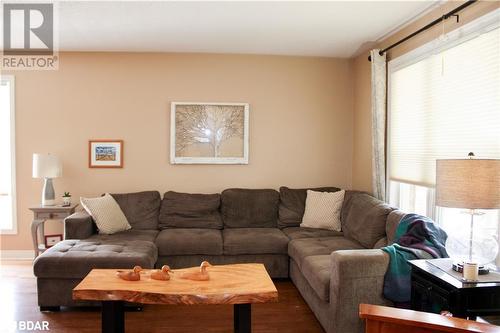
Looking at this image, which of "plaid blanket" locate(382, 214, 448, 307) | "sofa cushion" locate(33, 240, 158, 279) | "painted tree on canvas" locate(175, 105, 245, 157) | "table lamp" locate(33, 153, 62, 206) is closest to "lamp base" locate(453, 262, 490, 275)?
"plaid blanket" locate(382, 214, 448, 307)

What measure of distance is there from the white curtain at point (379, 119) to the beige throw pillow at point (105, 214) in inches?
105

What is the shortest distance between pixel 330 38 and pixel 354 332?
2.88 metres

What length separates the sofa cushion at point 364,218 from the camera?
11.9 ft

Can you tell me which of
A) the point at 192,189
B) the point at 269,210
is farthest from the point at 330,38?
the point at 192,189

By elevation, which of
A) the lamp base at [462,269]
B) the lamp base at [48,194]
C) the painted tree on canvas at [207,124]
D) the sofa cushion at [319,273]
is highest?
the painted tree on canvas at [207,124]

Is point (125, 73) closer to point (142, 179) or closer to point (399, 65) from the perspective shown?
point (142, 179)

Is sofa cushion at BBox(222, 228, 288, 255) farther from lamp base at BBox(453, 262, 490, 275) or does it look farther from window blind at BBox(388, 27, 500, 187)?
lamp base at BBox(453, 262, 490, 275)

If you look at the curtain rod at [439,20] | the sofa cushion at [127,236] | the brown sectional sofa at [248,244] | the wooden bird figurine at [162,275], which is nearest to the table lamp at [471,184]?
the brown sectional sofa at [248,244]

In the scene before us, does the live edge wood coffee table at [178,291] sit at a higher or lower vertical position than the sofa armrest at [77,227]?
lower

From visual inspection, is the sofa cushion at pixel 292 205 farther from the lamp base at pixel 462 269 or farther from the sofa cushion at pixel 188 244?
the lamp base at pixel 462 269

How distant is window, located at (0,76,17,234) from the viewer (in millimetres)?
5012

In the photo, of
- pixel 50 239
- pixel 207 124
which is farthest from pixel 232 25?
pixel 50 239

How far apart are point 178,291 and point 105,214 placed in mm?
2054

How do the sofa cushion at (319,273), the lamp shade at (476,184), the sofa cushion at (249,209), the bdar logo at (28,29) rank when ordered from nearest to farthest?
the lamp shade at (476,184)
the sofa cushion at (319,273)
the bdar logo at (28,29)
the sofa cushion at (249,209)
